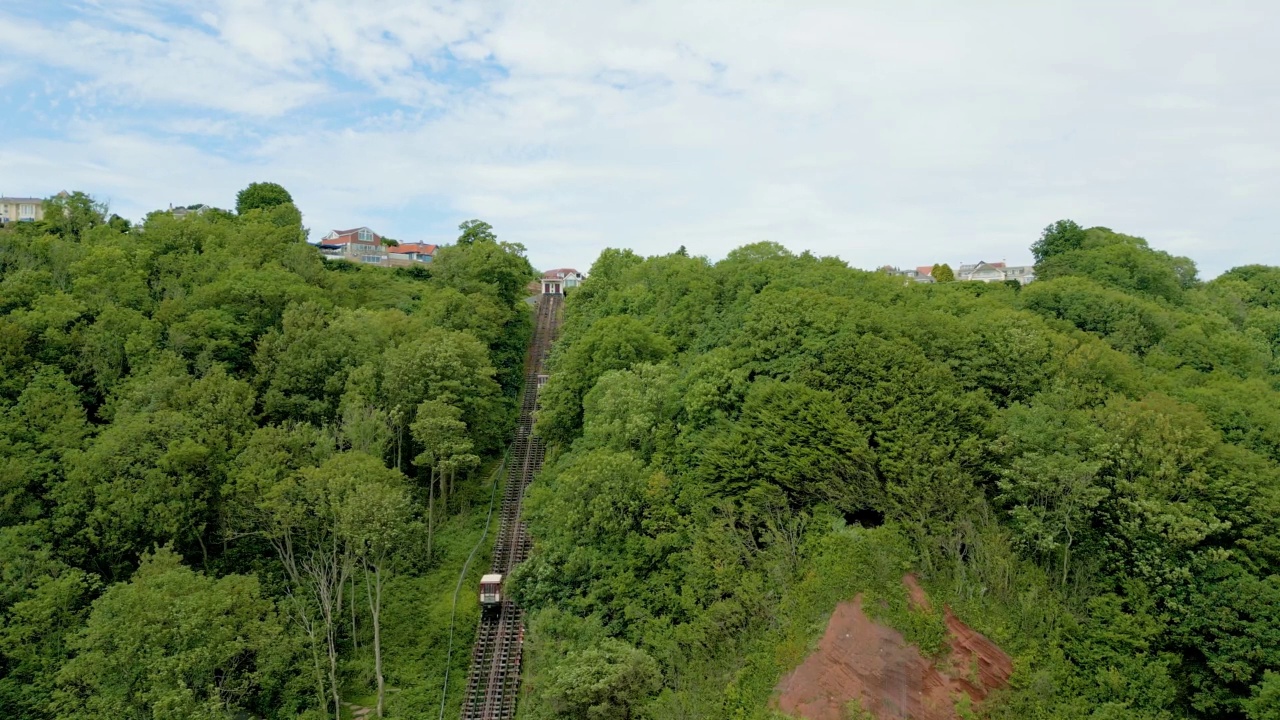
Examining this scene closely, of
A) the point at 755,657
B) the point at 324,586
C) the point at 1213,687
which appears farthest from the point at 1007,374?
the point at 324,586

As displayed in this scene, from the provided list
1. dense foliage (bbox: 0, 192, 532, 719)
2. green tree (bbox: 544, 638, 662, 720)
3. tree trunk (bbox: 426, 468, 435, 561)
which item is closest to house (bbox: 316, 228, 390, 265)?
dense foliage (bbox: 0, 192, 532, 719)

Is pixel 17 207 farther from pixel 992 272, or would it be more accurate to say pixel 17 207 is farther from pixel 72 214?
pixel 992 272

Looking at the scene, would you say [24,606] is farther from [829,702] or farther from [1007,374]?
[1007,374]

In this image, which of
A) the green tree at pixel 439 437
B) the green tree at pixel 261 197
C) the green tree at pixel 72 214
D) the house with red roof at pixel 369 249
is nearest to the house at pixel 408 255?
the house with red roof at pixel 369 249

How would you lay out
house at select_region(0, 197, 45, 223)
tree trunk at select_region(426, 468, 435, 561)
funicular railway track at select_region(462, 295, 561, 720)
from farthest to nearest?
house at select_region(0, 197, 45, 223) → tree trunk at select_region(426, 468, 435, 561) → funicular railway track at select_region(462, 295, 561, 720)

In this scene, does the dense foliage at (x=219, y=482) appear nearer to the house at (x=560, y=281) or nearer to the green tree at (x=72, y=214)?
the green tree at (x=72, y=214)

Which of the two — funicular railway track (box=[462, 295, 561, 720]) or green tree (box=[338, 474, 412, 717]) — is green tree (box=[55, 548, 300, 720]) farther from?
funicular railway track (box=[462, 295, 561, 720])
